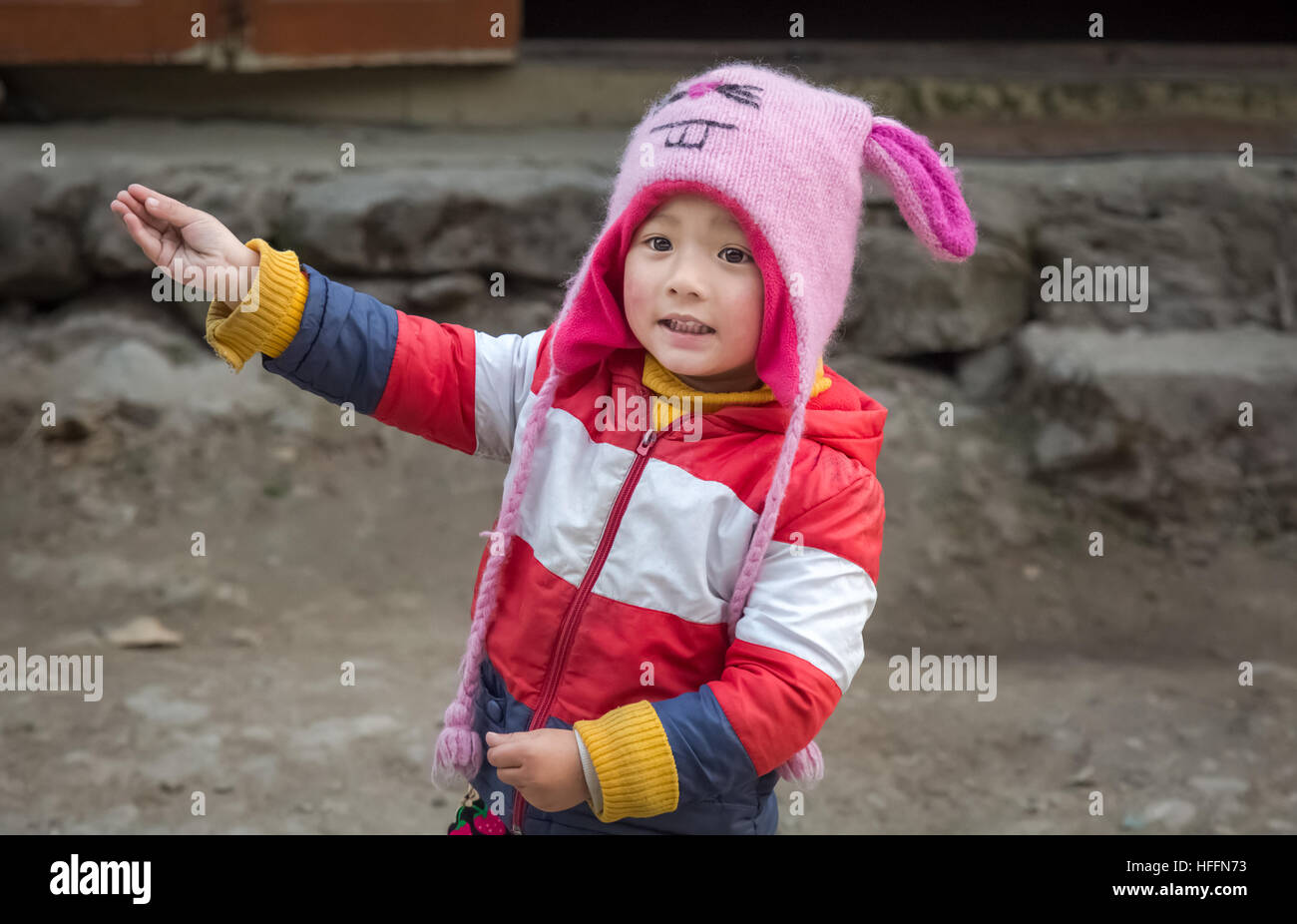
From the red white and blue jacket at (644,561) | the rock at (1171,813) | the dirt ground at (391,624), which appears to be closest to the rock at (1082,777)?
the dirt ground at (391,624)

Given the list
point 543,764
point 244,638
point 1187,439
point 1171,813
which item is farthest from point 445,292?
point 543,764

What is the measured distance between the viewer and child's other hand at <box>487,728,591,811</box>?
143cm

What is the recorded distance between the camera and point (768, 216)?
1.52 m

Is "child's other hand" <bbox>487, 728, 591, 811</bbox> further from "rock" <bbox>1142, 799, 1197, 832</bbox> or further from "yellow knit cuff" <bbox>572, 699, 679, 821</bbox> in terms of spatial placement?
"rock" <bbox>1142, 799, 1197, 832</bbox>

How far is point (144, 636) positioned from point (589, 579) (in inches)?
98.4

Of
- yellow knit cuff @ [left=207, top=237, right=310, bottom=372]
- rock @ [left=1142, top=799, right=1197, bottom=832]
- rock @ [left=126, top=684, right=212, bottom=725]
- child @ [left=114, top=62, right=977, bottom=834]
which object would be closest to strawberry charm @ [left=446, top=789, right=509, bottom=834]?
child @ [left=114, top=62, right=977, bottom=834]

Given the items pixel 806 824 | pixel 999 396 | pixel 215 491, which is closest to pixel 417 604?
pixel 215 491

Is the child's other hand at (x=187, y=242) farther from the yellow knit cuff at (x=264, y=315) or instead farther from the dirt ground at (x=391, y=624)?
the dirt ground at (x=391, y=624)

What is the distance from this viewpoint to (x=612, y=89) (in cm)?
521

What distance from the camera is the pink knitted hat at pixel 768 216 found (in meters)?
1.53

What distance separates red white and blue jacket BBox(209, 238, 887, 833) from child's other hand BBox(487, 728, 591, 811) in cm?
3

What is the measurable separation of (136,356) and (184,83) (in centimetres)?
133

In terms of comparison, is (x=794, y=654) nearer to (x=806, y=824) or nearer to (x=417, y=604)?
(x=806, y=824)

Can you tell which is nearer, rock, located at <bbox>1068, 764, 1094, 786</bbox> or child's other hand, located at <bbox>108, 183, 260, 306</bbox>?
child's other hand, located at <bbox>108, 183, 260, 306</bbox>
